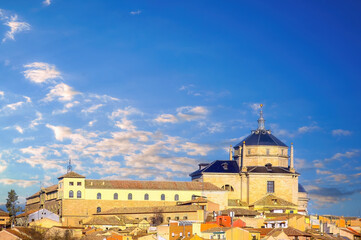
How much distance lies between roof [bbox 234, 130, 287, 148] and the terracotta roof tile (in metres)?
9.01

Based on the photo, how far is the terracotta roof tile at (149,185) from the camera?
83.9m

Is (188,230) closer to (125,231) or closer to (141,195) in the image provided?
(125,231)

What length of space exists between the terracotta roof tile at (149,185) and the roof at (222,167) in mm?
3018

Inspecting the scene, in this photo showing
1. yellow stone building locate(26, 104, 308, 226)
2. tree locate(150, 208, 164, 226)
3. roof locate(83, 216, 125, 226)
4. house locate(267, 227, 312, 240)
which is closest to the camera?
house locate(267, 227, 312, 240)

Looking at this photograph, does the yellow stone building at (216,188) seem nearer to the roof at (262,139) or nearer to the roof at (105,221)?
the roof at (262,139)

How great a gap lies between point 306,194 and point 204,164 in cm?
1722

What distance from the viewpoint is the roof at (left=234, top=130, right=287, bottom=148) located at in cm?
9006

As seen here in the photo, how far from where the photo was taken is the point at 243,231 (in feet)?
196

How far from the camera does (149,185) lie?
85.9m

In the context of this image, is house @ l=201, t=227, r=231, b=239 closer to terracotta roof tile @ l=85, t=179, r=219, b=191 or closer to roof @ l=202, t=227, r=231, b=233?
roof @ l=202, t=227, r=231, b=233

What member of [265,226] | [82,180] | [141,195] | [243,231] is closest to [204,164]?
[141,195]

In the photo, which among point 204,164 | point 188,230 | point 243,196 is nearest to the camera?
point 188,230

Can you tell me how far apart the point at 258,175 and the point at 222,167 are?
5.71 meters

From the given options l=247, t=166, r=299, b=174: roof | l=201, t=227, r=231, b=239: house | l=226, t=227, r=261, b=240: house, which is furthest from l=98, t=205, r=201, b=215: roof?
l=226, t=227, r=261, b=240: house
